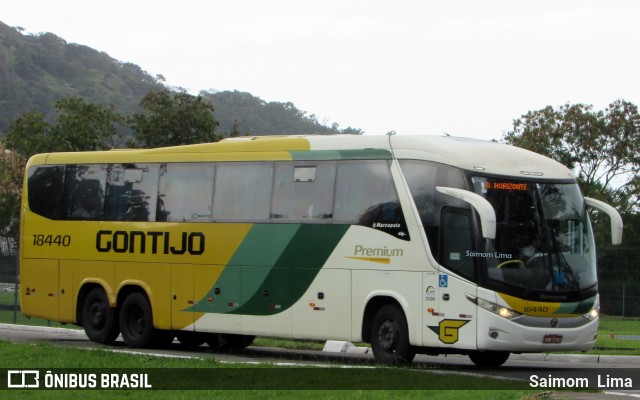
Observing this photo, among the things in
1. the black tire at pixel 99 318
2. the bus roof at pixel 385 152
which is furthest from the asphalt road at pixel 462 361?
the bus roof at pixel 385 152

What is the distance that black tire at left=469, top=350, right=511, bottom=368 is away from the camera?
19.8m

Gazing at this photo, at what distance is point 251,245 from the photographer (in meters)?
21.2

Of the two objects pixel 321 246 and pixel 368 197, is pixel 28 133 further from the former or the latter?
pixel 368 197

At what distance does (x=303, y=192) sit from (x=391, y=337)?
3015 millimetres

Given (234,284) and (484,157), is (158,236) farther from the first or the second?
(484,157)

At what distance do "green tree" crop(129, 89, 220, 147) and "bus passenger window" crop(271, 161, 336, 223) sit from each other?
35847 millimetres

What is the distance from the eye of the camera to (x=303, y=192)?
20484 mm

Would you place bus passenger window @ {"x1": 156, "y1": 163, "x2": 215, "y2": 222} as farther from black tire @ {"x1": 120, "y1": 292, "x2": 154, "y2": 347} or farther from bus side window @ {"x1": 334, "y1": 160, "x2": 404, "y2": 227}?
bus side window @ {"x1": 334, "y1": 160, "x2": 404, "y2": 227}

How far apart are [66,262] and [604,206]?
10656 mm

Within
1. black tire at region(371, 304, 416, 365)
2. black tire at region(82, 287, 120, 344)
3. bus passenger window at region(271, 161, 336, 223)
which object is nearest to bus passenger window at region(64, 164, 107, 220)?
black tire at region(82, 287, 120, 344)

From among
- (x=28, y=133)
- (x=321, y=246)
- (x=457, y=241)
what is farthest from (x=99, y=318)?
(x=28, y=133)

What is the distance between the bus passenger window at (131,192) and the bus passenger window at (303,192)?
319 centimetres

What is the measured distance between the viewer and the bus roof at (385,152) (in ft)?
61.3

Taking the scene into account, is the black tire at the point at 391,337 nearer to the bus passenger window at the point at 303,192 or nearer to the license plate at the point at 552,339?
the bus passenger window at the point at 303,192
